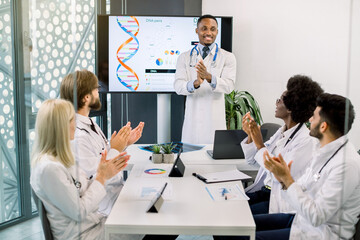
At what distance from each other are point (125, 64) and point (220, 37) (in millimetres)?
1046

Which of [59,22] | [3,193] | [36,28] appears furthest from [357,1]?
[3,193]

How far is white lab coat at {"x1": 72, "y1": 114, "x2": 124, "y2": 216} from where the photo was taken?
186 centimetres

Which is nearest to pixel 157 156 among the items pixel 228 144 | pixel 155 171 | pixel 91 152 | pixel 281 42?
pixel 155 171

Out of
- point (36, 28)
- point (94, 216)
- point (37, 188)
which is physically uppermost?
point (36, 28)

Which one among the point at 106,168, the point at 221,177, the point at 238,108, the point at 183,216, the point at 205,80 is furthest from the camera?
the point at 238,108

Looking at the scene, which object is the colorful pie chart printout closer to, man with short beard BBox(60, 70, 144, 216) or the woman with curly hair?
man with short beard BBox(60, 70, 144, 216)

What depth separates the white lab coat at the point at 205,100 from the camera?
348 cm

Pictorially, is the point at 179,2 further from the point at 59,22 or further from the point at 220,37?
the point at 59,22

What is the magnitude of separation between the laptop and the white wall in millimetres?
1134

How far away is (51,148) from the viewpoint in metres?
1.54

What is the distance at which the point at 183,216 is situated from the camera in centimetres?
160

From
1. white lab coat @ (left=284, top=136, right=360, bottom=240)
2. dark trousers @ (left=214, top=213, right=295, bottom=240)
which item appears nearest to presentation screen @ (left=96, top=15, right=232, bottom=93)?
dark trousers @ (left=214, top=213, right=295, bottom=240)

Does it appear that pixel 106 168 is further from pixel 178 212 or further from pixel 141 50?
pixel 141 50

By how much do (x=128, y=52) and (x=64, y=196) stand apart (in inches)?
102
